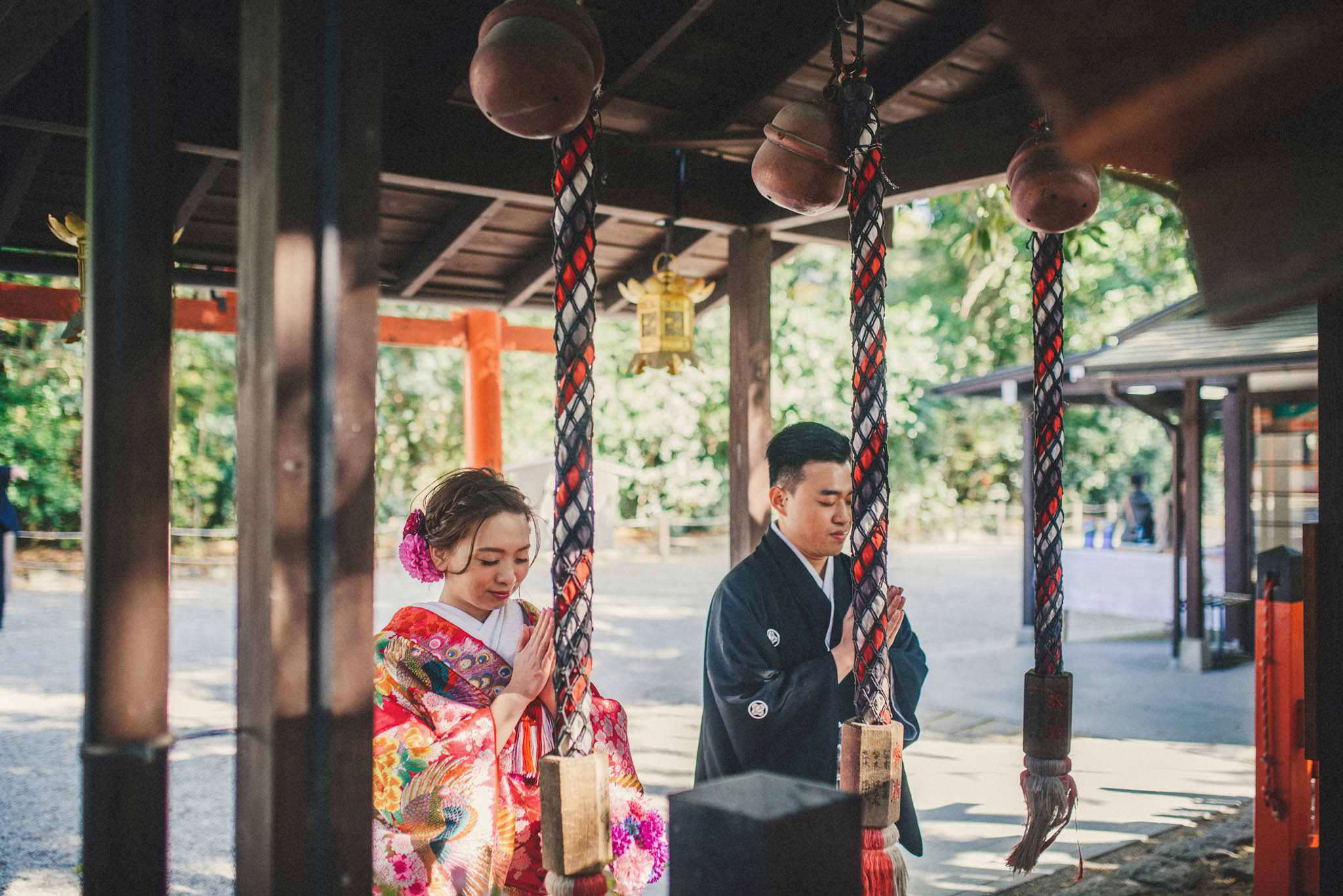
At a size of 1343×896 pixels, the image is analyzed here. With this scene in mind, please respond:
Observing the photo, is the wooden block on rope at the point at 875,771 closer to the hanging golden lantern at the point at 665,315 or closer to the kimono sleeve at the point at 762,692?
the kimono sleeve at the point at 762,692

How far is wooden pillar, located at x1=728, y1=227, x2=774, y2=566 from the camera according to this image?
12.7ft

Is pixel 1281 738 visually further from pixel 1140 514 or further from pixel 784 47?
pixel 1140 514

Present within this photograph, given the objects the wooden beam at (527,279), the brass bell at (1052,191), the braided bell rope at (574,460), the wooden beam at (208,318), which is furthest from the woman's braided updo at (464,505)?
the wooden beam at (527,279)

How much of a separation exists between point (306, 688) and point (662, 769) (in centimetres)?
419

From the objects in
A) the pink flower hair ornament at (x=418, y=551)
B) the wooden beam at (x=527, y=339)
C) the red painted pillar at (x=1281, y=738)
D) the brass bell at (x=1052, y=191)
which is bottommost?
the red painted pillar at (x=1281, y=738)

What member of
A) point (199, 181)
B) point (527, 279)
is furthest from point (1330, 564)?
point (527, 279)

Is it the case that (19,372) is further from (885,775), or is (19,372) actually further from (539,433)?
(885,775)

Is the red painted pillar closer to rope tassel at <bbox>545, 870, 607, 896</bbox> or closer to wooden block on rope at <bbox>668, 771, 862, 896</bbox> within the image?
rope tassel at <bbox>545, 870, 607, 896</bbox>

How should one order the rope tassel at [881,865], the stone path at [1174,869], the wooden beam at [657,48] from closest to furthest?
the rope tassel at [881,865]
the wooden beam at [657,48]
the stone path at [1174,869]

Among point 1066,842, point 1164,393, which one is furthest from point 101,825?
point 1164,393

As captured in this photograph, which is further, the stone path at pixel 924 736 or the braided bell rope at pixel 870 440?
the stone path at pixel 924 736

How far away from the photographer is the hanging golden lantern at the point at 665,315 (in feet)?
13.9

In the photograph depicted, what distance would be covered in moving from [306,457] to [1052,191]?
158 centimetres

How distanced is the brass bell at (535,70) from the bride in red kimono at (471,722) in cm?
101
